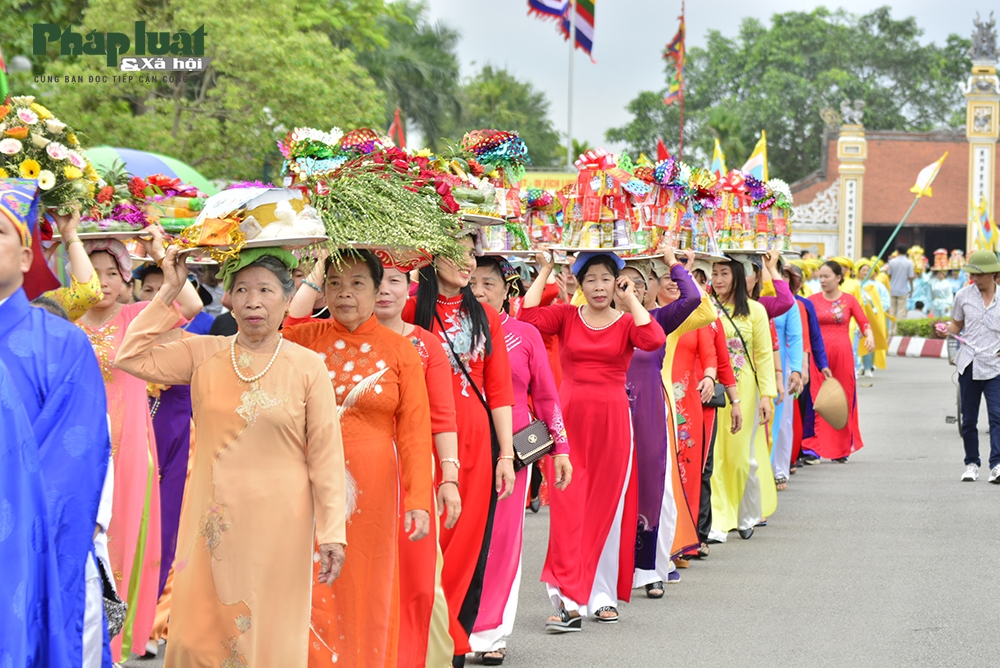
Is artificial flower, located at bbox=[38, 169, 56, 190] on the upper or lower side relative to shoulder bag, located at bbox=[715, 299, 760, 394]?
upper

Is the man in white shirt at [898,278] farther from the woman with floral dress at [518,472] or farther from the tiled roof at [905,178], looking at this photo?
the woman with floral dress at [518,472]

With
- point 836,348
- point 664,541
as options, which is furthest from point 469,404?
point 836,348

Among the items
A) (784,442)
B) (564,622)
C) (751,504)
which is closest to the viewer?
(564,622)

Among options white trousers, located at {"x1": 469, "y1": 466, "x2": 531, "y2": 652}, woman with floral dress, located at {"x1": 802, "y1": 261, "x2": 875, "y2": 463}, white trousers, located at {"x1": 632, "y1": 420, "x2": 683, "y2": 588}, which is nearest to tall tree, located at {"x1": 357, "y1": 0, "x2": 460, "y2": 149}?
woman with floral dress, located at {"x1": 802, "y1": 261, "x2": 875, "y2": 463}

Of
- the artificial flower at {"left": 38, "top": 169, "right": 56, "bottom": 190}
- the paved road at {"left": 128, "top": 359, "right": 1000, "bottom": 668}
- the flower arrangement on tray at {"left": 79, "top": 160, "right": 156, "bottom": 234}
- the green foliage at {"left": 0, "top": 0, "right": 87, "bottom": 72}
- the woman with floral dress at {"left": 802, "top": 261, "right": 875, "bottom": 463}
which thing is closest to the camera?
the artificial flower at {"left": 38, "top": 169, "right": 56, "bottom": 190}

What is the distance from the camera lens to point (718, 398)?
955 centimetres

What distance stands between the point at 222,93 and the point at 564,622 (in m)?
14.9

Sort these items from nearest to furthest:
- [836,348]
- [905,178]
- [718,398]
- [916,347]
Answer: [718,398] → [836,348] → [916,347] → [905,178]

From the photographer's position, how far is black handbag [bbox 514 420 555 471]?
669cm

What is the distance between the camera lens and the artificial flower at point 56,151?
5.00 m

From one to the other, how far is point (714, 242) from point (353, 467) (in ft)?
15.6

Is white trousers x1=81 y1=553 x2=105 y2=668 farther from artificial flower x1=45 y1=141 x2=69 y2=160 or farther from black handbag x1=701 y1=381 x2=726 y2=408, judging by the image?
black handbag x1=701 y1=381 x2=726 y2=408

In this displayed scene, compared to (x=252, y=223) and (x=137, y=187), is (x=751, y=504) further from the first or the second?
(x=252, y=223)

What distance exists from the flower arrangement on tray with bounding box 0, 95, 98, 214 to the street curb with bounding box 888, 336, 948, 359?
2819 cm
